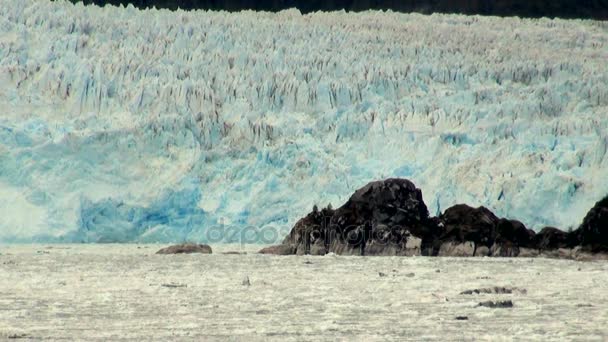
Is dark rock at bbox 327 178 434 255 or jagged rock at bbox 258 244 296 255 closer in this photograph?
dark rock at bbox 327 178 434 255

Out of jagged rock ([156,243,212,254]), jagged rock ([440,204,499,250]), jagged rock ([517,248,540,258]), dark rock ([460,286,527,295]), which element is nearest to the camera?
dark rock ([460,286,527,295])

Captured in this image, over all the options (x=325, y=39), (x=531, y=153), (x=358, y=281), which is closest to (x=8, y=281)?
(x=358, y=281)

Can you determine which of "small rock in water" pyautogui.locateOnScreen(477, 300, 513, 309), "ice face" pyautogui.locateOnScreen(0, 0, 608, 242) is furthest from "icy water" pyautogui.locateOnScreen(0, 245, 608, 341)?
"ice face" pyautogui.locateOnScreen(0, 0, 608, 242)

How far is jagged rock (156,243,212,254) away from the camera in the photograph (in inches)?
639

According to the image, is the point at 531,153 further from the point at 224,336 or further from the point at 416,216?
the point at 224,336

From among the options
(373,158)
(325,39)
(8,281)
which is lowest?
(8,281)

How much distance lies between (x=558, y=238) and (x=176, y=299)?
7071mm

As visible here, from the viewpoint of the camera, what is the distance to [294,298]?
1020cm

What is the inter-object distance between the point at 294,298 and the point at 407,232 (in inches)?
237

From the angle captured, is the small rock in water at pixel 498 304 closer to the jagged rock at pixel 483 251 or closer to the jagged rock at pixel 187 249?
the jagged rock at pixel 483 251

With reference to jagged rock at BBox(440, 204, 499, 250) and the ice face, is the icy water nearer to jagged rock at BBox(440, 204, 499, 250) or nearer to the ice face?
jagged rock at BBox(440, 204, 499, 250)

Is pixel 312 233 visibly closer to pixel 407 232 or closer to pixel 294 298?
pixel 407 232

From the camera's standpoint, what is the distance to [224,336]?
784 cm

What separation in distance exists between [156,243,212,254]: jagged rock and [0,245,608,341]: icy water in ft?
2.09
